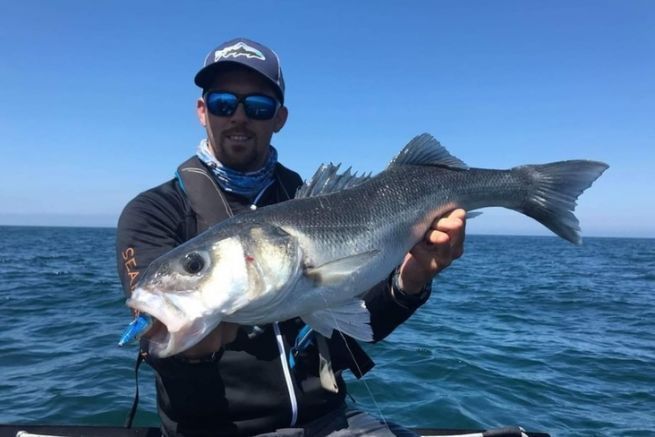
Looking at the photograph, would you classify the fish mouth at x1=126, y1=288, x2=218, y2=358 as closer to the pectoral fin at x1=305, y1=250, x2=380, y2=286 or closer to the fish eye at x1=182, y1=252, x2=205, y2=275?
the fish eye at x1=182, y1=252, x2=205, y2=275

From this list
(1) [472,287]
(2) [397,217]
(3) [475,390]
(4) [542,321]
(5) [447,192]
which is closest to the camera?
(2) [397,217]

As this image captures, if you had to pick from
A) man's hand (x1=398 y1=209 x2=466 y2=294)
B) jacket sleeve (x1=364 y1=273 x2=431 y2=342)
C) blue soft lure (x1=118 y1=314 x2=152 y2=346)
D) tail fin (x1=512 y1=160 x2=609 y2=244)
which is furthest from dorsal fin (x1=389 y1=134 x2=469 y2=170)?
blue soft lure (x1=118 y1=314 x2=152 y2=346)

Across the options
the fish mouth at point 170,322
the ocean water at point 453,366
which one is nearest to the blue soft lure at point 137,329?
the fish mouth at point 170,322

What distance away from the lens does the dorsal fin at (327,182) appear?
345cm

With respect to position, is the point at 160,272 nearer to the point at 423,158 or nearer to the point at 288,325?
the point at 288,325

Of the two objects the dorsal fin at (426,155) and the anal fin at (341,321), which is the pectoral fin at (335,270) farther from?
the dorsal fin at (426,155)

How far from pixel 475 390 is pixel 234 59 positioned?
6.77m

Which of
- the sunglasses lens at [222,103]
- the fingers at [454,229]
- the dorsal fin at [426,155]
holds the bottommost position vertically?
the fingers at [454,229]

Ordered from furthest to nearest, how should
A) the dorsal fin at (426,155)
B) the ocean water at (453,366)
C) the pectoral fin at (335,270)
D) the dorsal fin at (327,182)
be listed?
the ocean water at (453,366) < the dorsal fin at (426,155) < the dorsal fin at (327,182) < the pectoral fin at (335,270)

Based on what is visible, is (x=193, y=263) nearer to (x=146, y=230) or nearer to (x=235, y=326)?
(x=235, y=326)

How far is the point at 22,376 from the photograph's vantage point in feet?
26.7

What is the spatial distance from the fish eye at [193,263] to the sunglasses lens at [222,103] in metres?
1.51

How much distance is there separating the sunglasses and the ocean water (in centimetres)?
435

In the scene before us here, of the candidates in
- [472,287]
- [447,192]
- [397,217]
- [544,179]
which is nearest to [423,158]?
[447,192]
